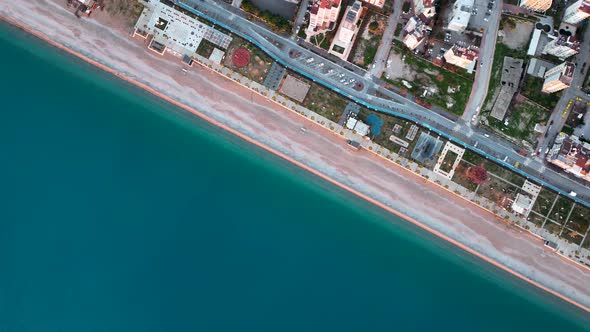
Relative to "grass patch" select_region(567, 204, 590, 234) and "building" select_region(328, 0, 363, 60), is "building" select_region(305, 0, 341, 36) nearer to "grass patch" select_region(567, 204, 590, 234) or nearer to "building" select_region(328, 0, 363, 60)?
"building" select_region(328, 0, 363, 60)

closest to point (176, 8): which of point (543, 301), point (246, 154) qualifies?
point (246, 154)

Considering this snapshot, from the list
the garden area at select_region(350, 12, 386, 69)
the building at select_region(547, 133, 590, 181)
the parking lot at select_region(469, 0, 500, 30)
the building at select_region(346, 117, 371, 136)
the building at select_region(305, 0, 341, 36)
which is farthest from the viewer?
the parking lot at select_region(469, 0, 500, 30)

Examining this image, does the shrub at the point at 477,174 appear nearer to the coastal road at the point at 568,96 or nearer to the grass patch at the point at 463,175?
the grass patch at the point at 463,175

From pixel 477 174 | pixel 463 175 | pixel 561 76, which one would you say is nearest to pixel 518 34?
pixel 561 76

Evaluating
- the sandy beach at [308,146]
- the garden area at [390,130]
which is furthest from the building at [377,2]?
the sandy beach at [308,146]

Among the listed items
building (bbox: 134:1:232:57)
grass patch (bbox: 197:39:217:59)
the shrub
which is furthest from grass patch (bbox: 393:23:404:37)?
grass patch (bbox: 197:39:217:59)

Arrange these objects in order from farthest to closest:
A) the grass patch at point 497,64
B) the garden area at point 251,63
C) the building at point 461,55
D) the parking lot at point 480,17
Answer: the parking lot at point 480,17, the garden area at point 251,63, the grass patch at point 497,64, the building at point 461,55
